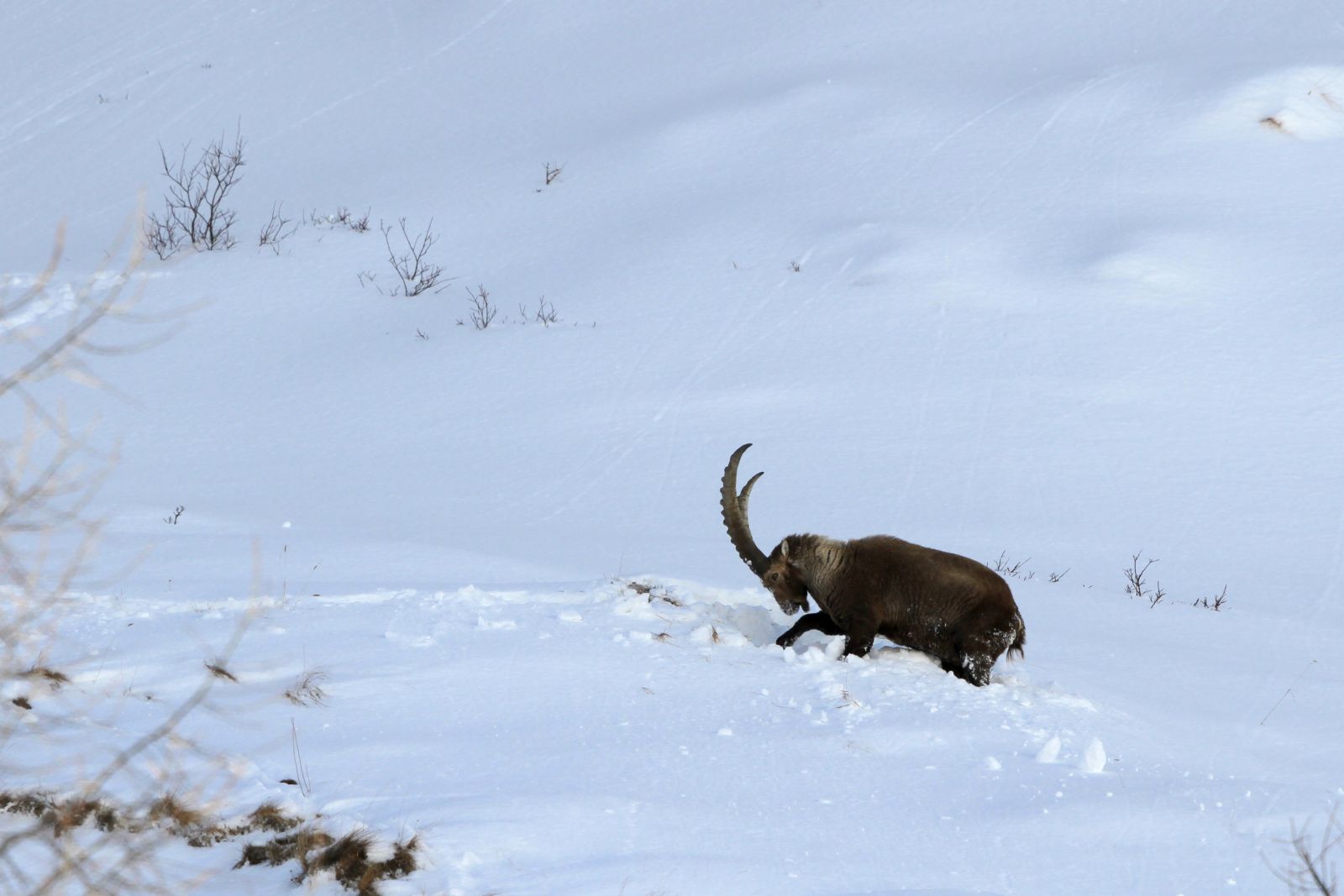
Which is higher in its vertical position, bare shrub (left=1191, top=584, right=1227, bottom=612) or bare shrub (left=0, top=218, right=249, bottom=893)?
bare shrub (left=0, top=218, right=249, bottom=893)

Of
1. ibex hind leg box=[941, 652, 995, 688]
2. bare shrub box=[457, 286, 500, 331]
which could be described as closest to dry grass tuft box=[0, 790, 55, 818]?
ibex hind leg box=[941, 652, 995, 688]

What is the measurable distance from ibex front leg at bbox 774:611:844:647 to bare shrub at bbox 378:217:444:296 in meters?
12.4

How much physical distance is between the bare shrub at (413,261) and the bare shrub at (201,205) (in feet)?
8.49

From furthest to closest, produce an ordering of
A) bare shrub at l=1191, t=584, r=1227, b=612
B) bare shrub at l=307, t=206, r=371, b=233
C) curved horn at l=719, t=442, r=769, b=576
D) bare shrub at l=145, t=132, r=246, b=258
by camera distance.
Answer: bare shrub at l=307, t=206, r=371, b=233 → bare shrub at l=145, t=132, r=246, b=258 → bare shrub at l=1191, t=584, r=1227, b=612 → curved horn at l=719, t=442, r=769, b=576

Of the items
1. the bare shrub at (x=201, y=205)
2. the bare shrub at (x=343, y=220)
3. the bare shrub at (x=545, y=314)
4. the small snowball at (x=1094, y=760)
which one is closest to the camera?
the small snowball at (x=1094, y=760)

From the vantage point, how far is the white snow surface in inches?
182

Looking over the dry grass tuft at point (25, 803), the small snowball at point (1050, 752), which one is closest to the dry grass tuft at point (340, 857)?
the dry grass tuft at point (25, 803)

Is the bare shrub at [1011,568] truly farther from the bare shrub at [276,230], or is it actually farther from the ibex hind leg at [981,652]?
the bare shrub at [276,230]

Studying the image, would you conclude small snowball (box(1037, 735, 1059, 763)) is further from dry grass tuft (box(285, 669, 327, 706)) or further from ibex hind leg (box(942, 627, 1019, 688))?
dry grass tuft (box(285, 669, 327, 706))

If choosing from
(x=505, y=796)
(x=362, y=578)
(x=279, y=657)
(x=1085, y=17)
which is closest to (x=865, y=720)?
(x=505, y=796)

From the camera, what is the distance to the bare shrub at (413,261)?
61.4ft

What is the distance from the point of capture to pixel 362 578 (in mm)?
8102

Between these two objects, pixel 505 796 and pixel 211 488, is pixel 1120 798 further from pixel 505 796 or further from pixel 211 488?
pixel 211 488

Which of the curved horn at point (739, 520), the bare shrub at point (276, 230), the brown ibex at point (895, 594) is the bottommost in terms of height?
the brown ibex at point (895, 594)
